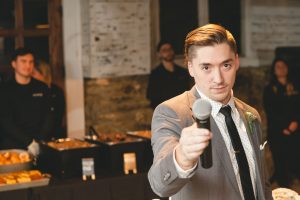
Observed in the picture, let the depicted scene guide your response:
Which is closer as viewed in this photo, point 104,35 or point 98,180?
point 98,180

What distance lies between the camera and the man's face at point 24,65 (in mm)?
5426

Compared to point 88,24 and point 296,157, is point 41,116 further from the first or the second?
point 296,157

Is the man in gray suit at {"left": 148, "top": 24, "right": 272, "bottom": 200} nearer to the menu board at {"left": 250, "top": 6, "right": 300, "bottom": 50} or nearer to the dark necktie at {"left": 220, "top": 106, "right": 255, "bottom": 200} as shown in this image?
the dark necktie at {"left": 220, "top": 106, "right": 255, "bottom": 200}

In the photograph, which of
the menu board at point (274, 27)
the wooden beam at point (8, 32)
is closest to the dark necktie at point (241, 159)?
the wooden beam at point (8, 32)

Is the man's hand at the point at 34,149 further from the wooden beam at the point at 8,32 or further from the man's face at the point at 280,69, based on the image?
the man's face at the point at 280,69

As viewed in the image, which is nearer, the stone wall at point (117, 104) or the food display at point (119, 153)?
the food display at point (119, 153)

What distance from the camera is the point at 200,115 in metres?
1.59

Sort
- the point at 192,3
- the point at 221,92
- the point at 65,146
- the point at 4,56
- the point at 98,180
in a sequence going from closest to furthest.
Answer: the point at 221,92 → the point at 98,180 → the point at 65,146 → the point at 4,56 → the point at 192,3

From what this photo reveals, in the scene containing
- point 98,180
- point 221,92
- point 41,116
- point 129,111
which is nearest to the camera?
point 221,92

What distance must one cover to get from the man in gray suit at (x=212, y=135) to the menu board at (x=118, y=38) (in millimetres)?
4634

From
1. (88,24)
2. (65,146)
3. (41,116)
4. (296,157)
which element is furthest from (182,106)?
(296,157)

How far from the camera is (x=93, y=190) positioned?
14.6ft

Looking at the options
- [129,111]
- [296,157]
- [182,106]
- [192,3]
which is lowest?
[296,157]

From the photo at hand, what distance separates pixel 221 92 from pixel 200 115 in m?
0.42
